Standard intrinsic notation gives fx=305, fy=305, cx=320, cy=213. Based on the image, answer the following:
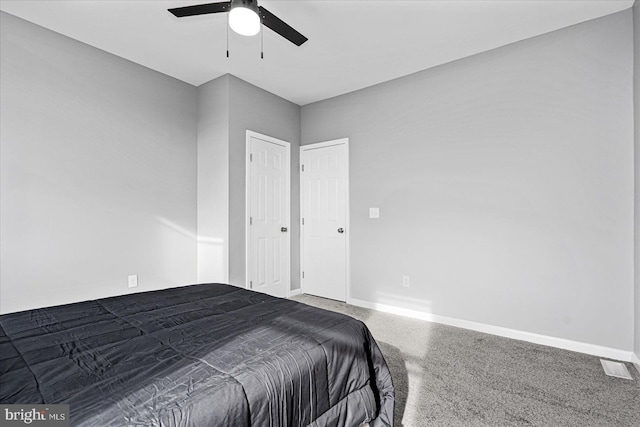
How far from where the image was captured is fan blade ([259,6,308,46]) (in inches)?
77.3

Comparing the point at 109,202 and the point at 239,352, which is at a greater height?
the point at 109,202

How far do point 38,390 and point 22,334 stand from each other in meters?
0.63

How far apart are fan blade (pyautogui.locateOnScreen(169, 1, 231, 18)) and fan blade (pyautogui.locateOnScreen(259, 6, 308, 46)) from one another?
22cm

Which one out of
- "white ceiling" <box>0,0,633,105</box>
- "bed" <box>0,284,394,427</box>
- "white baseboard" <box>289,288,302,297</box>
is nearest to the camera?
"bed" <box>0,284,394,427</box>

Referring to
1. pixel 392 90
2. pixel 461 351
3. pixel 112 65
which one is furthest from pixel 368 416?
pixel 112 65

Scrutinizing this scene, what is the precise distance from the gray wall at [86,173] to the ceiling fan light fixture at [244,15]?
2.11 metres

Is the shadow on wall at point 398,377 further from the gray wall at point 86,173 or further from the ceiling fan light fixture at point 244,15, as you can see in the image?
the gray wall at point 86,173

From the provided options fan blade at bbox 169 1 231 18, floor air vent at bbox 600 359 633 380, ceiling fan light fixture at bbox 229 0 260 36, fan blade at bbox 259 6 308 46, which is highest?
fan blade at bbox 169 1 231 18

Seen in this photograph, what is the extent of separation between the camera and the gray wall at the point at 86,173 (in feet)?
8.23

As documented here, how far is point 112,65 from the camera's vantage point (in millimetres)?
3100

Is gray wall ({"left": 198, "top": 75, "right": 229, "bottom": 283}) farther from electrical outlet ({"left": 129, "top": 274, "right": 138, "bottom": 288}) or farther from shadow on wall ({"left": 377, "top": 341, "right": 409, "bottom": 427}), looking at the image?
shadow on wall ({"left": 377, "top": 341, "right": 409, "bottom": 427})

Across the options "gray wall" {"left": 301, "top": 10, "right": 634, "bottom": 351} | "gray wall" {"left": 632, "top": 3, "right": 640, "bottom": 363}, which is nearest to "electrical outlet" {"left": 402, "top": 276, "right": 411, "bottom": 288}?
"gray wall" {"left": 301, "top": 10, "right": 634, "bottom": 351}

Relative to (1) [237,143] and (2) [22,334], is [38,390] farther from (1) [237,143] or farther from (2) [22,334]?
(1) [237,143]

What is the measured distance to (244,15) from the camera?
169cm
